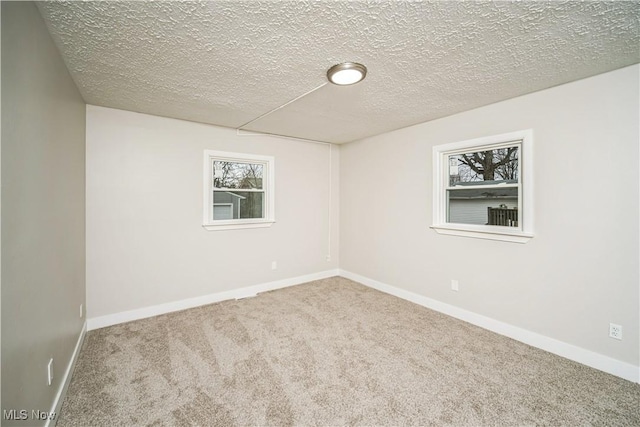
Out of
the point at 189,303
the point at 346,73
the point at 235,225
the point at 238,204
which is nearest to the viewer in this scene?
the point at 346,73

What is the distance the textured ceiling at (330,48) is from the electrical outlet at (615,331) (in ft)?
6.56

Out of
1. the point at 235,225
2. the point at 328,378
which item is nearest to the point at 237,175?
the point at 235,225

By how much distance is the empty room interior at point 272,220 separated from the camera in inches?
59.5

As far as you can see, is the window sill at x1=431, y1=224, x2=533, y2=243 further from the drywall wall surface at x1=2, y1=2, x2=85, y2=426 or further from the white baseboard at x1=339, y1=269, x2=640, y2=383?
the drywall wall surface at x1=2, y1=2, x2=85, y2=426

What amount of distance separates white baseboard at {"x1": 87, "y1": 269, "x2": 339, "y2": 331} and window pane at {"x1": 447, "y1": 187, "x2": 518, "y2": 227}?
2445 millimetres

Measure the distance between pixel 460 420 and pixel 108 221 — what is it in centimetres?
363

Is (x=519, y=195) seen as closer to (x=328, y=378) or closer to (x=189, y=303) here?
(x=328, y=378)

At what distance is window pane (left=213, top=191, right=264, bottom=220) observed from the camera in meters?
3.78

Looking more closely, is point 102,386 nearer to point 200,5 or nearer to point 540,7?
point 200,5

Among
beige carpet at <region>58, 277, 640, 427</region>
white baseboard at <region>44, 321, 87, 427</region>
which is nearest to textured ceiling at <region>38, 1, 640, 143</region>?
white baseboard at <region>44, 321, 87, 427</region>

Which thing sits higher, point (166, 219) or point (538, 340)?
point (166, 219)

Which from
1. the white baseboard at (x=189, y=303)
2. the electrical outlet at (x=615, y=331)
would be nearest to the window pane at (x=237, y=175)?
the white baseboard at (x=189, y=303)

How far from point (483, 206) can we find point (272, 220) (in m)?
2.79

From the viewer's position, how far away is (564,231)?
2400mm
